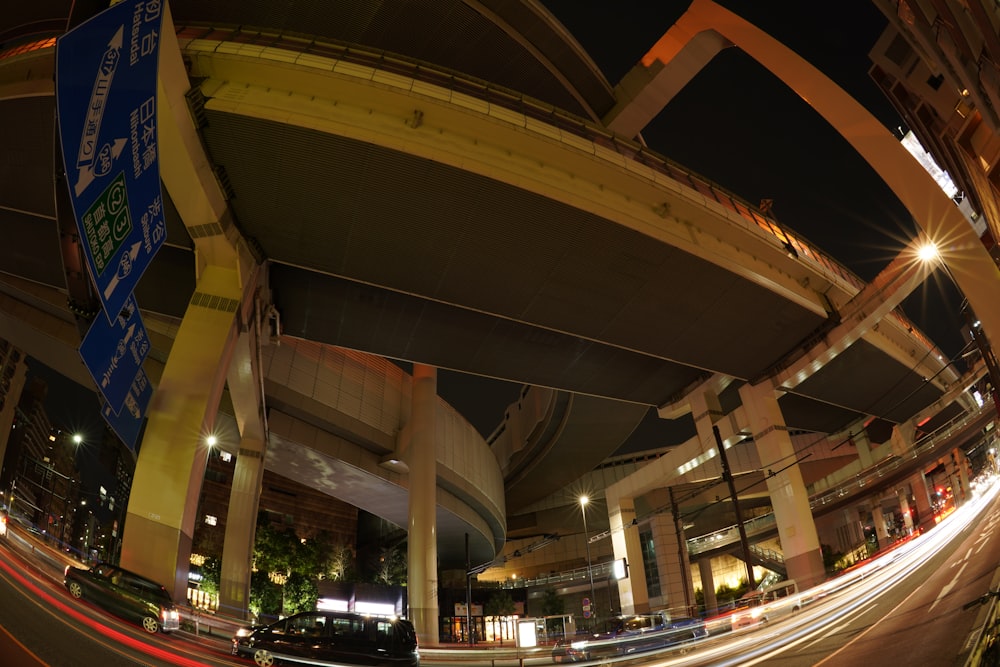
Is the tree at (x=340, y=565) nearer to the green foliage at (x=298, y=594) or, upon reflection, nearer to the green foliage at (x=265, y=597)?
the green foliage at (x=298, y=594)

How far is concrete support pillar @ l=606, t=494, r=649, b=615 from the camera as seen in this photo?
96.1ft

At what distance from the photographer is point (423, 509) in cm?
2777

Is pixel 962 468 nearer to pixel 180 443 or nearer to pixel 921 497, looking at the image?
pixel 921 497

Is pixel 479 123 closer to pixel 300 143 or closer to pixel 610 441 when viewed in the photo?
pixel 300 143

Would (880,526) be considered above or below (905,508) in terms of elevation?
below

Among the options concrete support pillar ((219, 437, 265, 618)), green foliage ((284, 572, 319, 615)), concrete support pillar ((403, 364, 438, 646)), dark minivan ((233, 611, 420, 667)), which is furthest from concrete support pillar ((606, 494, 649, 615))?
dark minivan ((233, 611, 420, 667))

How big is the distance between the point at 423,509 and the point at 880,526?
1601 inches

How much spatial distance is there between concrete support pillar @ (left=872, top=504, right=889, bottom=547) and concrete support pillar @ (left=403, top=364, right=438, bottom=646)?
1512 inches

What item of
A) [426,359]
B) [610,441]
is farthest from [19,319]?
[610,441]

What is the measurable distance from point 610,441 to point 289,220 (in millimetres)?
34052

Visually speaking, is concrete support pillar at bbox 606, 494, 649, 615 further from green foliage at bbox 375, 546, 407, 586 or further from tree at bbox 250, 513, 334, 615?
green foliage at bbox 375, 546, 407, 586

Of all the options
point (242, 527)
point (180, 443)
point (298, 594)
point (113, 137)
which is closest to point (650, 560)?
point (298, 594)

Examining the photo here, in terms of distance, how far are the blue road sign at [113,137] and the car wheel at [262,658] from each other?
6.93 meters

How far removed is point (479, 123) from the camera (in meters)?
15.9
